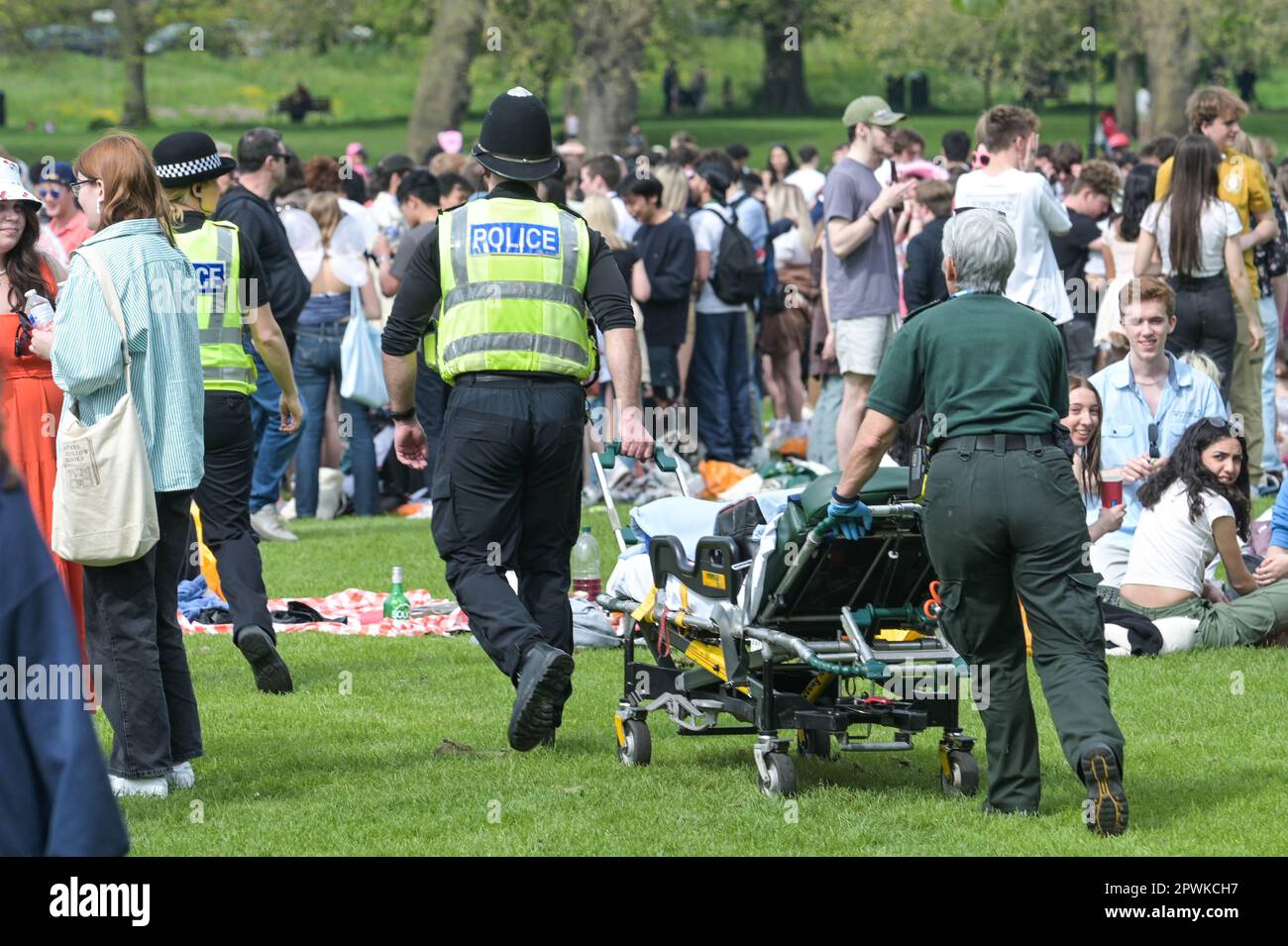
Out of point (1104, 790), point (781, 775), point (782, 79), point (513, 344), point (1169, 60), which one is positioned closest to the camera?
point (1104, 790)

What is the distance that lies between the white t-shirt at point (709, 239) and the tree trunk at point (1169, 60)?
2870cm

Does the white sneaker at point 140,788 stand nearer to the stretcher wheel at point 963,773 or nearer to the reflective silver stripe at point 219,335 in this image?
the reflective silver stripe at point 219,335

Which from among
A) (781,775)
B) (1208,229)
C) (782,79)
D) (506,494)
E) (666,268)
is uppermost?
(1208,229)

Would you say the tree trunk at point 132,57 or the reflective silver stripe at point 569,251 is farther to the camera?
the tree trunk at point 132,57

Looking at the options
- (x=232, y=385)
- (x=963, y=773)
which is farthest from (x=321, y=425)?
(x=963, y=773)

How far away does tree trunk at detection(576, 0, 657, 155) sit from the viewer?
35.5 metres

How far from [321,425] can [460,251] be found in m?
6.87

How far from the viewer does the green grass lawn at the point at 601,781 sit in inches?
235

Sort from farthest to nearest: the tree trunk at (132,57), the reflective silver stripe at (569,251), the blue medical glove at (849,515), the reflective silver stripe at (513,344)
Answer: the tree trunk at (132,57) → the reflective silver stripe at (569,251) → the reflective silver stripe at (513,344) → the blue medical glove at (849,515)

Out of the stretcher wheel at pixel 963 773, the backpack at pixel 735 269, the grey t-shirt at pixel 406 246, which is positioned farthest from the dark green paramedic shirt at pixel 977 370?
the backpack at pixel 735 269

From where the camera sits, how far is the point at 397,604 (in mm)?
10219

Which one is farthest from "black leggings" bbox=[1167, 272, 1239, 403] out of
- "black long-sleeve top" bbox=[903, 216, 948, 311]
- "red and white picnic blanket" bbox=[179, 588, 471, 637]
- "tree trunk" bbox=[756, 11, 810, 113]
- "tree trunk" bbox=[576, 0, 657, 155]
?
"tree trunk" bbox=[756, 11, 810, 113]

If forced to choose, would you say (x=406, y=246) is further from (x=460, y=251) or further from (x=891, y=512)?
(x=891, y=512)
